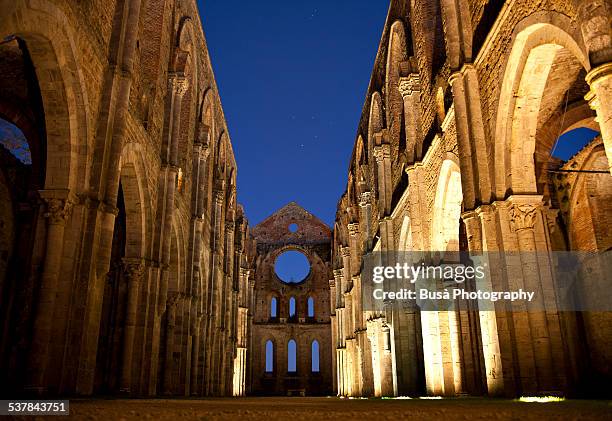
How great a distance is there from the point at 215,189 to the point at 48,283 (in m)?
17.6

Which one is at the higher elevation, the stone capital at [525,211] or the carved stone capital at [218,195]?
the carved stone capital at [218,195]

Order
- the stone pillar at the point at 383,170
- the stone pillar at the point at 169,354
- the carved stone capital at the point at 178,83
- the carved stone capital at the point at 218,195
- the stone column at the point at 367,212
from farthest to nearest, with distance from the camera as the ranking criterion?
1. the carved stone capital at the point at 218,195
2. the stone column at the point at 367,212
3. the stone pillar at the point at 383,170
4. the carved stone capital at the point at 178,83
5. the stone pillar at the point at 169,354


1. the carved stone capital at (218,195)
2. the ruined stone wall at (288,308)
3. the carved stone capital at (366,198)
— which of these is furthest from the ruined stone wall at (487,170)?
the ruined stone wall at (288,308)

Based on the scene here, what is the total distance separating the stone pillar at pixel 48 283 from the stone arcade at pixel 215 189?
0.04 m

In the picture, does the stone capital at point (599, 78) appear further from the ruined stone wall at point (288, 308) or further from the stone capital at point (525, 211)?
the ruined stone wall at point (288, 308)

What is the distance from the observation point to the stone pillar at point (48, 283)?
8.39 meters

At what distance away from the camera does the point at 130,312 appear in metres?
13.6

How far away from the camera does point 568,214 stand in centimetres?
1722

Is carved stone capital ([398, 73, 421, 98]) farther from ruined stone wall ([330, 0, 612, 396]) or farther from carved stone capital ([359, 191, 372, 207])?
carved stone capital ([359, 191, 372, 207])

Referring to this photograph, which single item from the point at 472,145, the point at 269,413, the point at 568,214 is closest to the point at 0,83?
the point at 472,145

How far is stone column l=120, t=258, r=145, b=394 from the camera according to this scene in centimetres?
1270

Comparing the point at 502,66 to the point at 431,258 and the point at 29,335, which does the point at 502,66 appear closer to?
the point at 431,258

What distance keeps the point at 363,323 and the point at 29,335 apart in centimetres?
1902

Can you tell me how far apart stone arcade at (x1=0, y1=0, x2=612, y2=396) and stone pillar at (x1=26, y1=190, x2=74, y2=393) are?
0.12 ft
